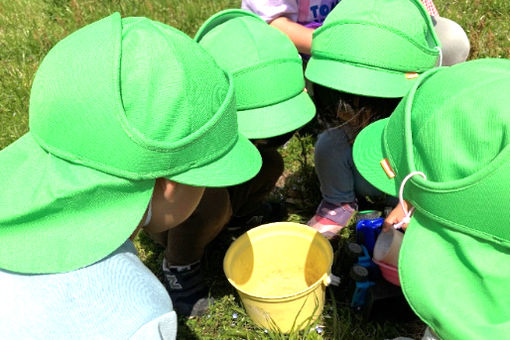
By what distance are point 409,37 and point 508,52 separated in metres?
2.13

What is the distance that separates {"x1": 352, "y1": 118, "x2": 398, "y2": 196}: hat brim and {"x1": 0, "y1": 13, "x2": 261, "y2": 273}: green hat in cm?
49

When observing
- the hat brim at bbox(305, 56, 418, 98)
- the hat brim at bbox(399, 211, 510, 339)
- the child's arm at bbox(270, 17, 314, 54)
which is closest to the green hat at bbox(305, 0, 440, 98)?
the hat brim at bbox(305, 56, 418, 98)

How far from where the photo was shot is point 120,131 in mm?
1097

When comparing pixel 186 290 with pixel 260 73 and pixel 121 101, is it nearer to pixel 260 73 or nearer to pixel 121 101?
pixel 260 73

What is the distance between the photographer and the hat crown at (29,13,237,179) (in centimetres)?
110

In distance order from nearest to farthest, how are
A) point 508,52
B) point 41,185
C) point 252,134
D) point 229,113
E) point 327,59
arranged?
1. point 41,185
2. point 229,113
3. point 252,134
4. point 327,59
5. point 508,52

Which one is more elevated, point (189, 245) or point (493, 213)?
point (493, 213)

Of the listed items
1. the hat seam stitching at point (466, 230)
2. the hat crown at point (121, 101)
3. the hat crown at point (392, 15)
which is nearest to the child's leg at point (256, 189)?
the hat crown at point (392, 15)

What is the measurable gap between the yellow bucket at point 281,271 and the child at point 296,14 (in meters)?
0.95

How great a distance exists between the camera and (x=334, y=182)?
2568 mm

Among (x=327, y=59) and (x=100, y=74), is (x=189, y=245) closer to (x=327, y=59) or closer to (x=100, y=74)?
(x=327, y=59)

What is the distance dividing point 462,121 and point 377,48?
876 mm

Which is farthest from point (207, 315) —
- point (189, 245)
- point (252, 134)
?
point (252, 134)

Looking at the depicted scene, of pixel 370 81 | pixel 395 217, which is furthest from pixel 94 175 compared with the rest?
pixel 370 81
